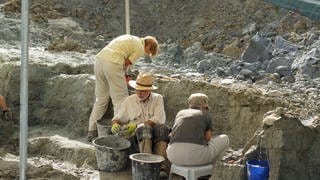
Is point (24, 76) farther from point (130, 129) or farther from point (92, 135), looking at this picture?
point (92, 135)

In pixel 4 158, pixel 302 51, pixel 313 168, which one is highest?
pixel 302 51

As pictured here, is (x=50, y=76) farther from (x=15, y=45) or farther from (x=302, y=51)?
(x=302, y=51)

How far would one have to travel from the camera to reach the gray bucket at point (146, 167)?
602 centimetres

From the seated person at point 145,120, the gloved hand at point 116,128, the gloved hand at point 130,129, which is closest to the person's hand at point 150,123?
the seated person at point 145,120

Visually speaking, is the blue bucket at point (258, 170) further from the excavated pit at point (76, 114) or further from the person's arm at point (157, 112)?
the person's arm at point (157, 112)

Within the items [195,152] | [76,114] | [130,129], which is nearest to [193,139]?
[195,152]

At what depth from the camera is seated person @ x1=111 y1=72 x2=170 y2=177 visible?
6.35m

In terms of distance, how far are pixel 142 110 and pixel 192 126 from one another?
1042 mm

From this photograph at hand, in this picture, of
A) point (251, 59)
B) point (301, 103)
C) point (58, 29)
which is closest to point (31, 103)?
point (301, 103)

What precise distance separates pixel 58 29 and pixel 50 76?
588 cm

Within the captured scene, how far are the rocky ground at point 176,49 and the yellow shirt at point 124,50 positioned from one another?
2.51 feet

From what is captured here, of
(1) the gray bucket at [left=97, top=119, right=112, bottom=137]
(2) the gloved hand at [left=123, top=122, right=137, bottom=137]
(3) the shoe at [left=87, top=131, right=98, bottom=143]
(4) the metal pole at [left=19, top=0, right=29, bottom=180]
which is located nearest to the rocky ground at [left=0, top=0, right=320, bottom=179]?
(3) the shoe at [left=87, top=131, right=98, bottom=143]

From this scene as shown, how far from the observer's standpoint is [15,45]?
11820 mm

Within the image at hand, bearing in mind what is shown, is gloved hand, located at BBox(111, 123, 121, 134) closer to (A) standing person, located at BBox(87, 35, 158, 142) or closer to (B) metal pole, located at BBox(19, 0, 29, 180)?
(A) standing person, located at BBox(87, 35, 158, 142)
